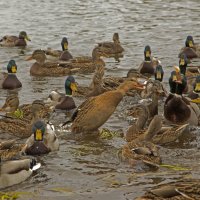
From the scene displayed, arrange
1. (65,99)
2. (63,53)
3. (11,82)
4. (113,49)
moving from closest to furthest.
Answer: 1. (65,99)
2. (11,82)
3. (63,53)
4. (113,49)

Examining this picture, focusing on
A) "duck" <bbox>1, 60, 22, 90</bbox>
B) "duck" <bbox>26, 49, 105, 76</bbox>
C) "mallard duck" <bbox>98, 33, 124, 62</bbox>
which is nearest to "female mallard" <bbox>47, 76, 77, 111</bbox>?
"duck" <bbox>1, 60, 22, 90</bbox>

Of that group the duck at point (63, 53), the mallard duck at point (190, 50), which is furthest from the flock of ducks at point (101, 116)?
the mallard duck at point (190, 50)

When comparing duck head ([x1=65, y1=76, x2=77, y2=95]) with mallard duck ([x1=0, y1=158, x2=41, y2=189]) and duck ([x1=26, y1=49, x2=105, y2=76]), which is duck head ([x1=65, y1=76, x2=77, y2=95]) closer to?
duck ([x1=26, y1=49, x2=105, y2=76])

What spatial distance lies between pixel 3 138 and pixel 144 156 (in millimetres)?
2897

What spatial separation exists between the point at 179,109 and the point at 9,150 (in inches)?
134

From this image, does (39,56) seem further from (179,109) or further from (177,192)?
(177,192)

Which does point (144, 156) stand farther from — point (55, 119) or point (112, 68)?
point (112, 68)

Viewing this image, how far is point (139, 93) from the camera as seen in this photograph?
1323cm

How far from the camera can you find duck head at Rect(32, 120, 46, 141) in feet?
31.8

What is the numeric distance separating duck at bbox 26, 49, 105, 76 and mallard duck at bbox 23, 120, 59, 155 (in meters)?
Result: 5.94

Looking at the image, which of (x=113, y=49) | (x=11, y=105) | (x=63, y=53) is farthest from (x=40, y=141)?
(x=113, y=49)

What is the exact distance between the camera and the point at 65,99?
41.4 feet

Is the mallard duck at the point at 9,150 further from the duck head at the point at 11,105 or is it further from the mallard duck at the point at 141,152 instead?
the duck head at the point at 11,105

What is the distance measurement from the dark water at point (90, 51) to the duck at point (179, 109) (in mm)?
472
